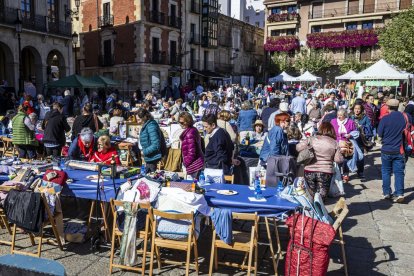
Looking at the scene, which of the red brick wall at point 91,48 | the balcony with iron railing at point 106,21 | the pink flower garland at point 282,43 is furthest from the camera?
the pink flower garland at point 282,43

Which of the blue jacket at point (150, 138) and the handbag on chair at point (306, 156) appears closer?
the handbag on chair at point (306, 156)

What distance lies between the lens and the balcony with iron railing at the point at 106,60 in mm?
29452

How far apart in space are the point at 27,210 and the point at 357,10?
3818 centimetres

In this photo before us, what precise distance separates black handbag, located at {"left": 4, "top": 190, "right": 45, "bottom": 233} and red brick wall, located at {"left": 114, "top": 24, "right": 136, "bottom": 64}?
24644mm

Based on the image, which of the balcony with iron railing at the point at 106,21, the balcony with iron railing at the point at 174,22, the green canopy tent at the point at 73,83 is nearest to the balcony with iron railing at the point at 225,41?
the balcony with iron railing at the point at 174,22

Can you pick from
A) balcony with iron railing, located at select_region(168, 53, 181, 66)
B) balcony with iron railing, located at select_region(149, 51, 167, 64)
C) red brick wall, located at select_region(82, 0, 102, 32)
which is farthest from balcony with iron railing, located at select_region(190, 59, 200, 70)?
red brick wall, located at select_region(82, 0, 102, 32)

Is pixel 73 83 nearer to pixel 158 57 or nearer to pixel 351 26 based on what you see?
pixel 158 57

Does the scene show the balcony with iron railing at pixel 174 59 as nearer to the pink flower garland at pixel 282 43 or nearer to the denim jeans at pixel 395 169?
the pink flower garland at pixel 282 43

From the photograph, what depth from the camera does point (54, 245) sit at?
15.9 feet

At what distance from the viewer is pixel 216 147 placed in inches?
226

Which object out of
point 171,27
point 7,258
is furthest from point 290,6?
point 7,258

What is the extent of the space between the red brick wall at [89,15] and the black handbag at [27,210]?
2870 cm

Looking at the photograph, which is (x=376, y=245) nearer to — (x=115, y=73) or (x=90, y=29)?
(x=115, y=73)

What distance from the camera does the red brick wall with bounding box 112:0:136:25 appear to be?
27.5 metres
